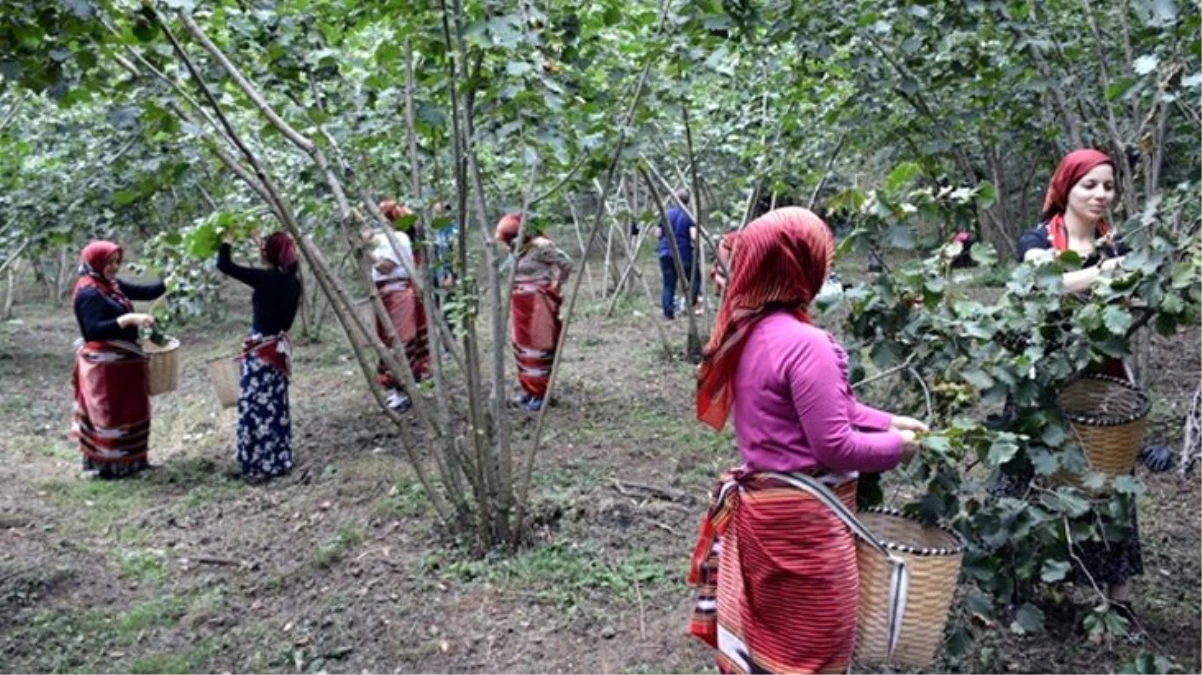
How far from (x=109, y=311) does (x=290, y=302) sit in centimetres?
114

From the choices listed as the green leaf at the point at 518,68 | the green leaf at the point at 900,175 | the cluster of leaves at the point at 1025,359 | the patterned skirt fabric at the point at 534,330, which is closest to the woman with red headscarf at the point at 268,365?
the patterned skirt fabric at the point at 534,330

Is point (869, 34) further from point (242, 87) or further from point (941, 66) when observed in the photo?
point (242, 87)

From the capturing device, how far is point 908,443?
255 cm

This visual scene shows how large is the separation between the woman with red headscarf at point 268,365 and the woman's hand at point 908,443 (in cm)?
457

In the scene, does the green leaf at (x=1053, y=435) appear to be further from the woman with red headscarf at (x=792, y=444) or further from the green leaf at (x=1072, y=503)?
the woman with red headscarf at (x=792, y=444)

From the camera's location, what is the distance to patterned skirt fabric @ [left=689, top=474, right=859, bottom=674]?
248 cm

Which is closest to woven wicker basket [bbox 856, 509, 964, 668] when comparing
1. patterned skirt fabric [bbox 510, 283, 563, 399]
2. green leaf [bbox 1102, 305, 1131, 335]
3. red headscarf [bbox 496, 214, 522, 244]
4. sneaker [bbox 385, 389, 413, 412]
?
green leaf [bbox 1102, 305, 1131, 335]

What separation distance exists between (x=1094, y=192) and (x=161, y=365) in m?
5.43

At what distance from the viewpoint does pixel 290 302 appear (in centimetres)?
643

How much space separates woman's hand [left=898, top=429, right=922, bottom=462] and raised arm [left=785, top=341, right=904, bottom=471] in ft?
0.31

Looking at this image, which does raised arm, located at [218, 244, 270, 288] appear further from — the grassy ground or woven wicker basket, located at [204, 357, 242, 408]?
the grassy ground

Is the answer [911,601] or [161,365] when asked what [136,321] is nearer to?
[161,365]

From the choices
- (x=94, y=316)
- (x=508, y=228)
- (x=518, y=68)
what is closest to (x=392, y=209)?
(x=508, y=228)

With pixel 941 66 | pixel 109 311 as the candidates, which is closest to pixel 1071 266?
pixel 941 66
